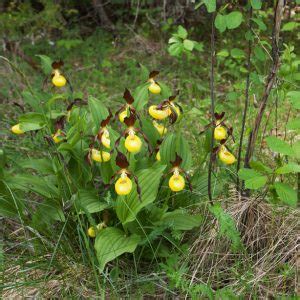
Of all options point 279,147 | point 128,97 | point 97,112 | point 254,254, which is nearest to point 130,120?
point 128,97

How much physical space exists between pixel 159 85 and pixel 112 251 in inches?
27.7

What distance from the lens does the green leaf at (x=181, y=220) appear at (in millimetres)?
1665

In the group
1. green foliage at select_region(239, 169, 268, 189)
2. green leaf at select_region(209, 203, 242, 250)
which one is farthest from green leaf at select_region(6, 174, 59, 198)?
green foliage at select_region(239, 169, 268, 189)

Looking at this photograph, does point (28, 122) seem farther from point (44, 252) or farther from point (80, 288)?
point (80, 288)

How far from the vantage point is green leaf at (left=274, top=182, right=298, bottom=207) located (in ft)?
4.53

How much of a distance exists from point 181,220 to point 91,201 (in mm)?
351

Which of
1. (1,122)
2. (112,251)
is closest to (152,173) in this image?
(112,251)

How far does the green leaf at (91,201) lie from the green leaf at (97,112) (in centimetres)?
26

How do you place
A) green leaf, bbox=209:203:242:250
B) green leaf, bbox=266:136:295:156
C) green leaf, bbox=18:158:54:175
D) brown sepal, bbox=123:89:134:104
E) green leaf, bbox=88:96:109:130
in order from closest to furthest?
green leaf, bbox=266:136:295:156 < green leaf, bbox=209:203:242:250 < brown sepal, bbox=123:89:134:104 < green leaf, bbox=88:96:109:130 < green leaf, bbox=18:158:54:175

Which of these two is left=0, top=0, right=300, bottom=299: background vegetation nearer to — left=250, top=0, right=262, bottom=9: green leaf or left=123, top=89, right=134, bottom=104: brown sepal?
left=250, top=0, right=262, bottom=9: green leaf

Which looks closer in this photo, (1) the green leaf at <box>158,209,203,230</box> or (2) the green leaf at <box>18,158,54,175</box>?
(1) the green leaf at <box>158,209,203,230</box>

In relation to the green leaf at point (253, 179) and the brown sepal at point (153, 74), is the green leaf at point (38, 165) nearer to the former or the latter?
the brown sepal at point (153, 74)

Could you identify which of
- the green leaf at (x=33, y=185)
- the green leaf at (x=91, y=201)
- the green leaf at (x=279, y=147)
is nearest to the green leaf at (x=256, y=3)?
the green leaf at (x=279, y=147)

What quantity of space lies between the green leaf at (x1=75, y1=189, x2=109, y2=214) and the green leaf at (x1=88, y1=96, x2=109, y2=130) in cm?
26
